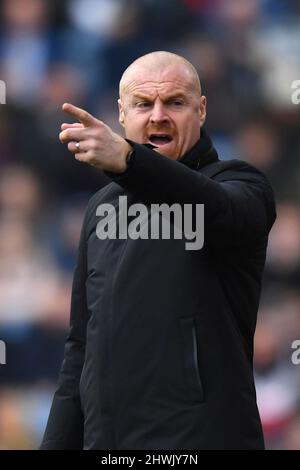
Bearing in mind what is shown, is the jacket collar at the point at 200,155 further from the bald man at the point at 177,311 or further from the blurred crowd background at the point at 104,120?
the blurred crowd background at the point at 104,120

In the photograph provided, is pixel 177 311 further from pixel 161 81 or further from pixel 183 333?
pixel 161 81

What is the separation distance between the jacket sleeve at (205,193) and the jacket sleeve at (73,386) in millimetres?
500

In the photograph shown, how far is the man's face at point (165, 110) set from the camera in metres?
2.51

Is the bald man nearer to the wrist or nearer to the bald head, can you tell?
the wrist

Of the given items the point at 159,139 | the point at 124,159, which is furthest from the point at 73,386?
the point at 124,159

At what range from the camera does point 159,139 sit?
2.53 metres

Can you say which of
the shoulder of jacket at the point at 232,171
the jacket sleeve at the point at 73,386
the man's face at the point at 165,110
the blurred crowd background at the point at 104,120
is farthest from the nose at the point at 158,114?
the blurred crowd background at the point at 104,120

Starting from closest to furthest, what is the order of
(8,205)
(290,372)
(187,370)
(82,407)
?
(187,370) < (82,407) < (290,372) < (8,205)

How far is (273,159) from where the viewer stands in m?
5.57

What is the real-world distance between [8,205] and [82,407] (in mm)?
2954

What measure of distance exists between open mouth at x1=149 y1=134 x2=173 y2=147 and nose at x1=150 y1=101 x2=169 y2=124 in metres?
0.03

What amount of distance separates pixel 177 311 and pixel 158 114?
1.63 ft
